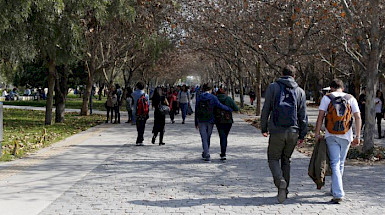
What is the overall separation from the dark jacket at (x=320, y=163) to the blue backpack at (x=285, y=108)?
20.3 inches

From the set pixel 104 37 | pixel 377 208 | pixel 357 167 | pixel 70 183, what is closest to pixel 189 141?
pixel 357 167

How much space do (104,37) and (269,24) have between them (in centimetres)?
844

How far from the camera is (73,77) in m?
43.0

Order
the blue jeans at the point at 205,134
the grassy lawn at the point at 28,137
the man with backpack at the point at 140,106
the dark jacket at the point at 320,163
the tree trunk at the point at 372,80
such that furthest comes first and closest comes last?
the man with backpack at the point at 140,106
the grassy lawn at the point at 28,137
the tree trunk at the point at 372,80
the blue jeans at the point at 205,134
the dark jacket at the point at 320,163

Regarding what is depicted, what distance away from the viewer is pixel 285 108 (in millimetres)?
6812

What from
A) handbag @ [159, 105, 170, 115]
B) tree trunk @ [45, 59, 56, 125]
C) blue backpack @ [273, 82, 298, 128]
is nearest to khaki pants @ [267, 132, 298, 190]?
blue backpack @ [273, 82, 298, 128]

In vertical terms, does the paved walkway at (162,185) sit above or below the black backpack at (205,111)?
below

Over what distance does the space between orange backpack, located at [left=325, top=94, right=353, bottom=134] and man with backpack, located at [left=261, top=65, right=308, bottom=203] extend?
334mm

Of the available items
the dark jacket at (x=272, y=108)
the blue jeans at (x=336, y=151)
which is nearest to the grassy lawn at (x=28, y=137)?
the dark jacket at (x=272, y=108)

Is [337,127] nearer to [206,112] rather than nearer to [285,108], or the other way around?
[285,108]

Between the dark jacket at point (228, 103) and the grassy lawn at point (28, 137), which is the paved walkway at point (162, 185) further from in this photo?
the dark jacket at point (228, 103)

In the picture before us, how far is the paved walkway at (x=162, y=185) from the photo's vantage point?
259 inches

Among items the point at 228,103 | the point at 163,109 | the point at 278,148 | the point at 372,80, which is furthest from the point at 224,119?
the point at 278,148

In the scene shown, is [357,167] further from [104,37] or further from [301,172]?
[104,37]
